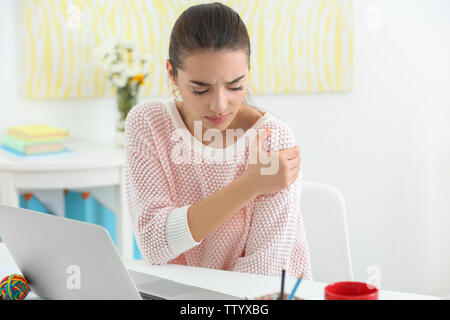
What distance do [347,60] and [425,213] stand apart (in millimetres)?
762

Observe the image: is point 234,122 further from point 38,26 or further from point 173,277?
point 38,26

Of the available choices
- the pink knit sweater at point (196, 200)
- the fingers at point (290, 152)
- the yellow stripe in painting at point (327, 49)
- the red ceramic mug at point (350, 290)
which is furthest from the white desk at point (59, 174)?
the red ceramic mug at point (350, 290)

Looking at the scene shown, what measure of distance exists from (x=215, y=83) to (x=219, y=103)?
4 cm

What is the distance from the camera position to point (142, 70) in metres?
2.46

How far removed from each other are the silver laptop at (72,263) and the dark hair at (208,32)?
18.8 inches

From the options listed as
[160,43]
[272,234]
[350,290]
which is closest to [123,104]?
[160,43]

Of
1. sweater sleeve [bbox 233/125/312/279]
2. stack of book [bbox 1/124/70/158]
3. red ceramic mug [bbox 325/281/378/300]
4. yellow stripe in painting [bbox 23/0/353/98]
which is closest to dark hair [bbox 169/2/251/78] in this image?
sweater sleeve [bbox 233/125/312/279]

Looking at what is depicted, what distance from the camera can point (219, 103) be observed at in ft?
4.01

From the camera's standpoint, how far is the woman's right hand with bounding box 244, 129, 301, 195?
4.00 feet

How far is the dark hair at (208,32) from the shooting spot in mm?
1233

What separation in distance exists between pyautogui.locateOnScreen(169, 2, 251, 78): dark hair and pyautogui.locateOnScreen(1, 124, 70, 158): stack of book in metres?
1.12

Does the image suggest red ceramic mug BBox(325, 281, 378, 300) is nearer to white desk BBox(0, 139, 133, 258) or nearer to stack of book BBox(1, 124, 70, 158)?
white desk BBox(0, 139, 133, 258)

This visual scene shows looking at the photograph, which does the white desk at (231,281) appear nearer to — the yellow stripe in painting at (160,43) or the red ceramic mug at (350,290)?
the red ceramic mug at (350,290)
